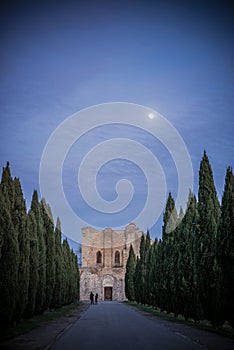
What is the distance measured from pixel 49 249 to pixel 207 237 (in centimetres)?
1275

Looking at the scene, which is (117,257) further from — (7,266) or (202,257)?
(7,266)

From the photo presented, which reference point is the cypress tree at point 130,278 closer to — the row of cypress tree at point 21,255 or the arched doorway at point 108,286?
the arched doorway at point 108,286

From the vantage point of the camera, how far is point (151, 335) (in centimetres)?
1220

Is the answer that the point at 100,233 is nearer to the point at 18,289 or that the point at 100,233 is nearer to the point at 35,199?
the point at 35,199

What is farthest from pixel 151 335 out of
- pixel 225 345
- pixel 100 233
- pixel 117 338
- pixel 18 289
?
pixel 100 233

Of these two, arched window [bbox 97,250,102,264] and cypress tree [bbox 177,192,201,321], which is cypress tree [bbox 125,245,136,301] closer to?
arched window [bbox 97,250,102,264]

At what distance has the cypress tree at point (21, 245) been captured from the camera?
16266mm

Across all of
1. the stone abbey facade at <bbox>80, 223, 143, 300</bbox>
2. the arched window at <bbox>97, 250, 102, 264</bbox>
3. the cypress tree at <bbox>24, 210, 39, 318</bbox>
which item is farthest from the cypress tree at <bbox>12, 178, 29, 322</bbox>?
the arched window at <bbox>97, 250, 102, 264</bbox>

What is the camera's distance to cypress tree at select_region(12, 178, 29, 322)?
16266mm

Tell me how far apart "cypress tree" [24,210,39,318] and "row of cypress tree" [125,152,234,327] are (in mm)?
7105

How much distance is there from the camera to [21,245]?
57.6ft

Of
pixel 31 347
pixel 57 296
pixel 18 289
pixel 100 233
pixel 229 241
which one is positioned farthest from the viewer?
pixel 100 233

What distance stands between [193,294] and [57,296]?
1248cm

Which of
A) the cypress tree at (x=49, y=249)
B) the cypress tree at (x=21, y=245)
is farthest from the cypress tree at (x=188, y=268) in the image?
the cypress tree at (x=49, y=249)
